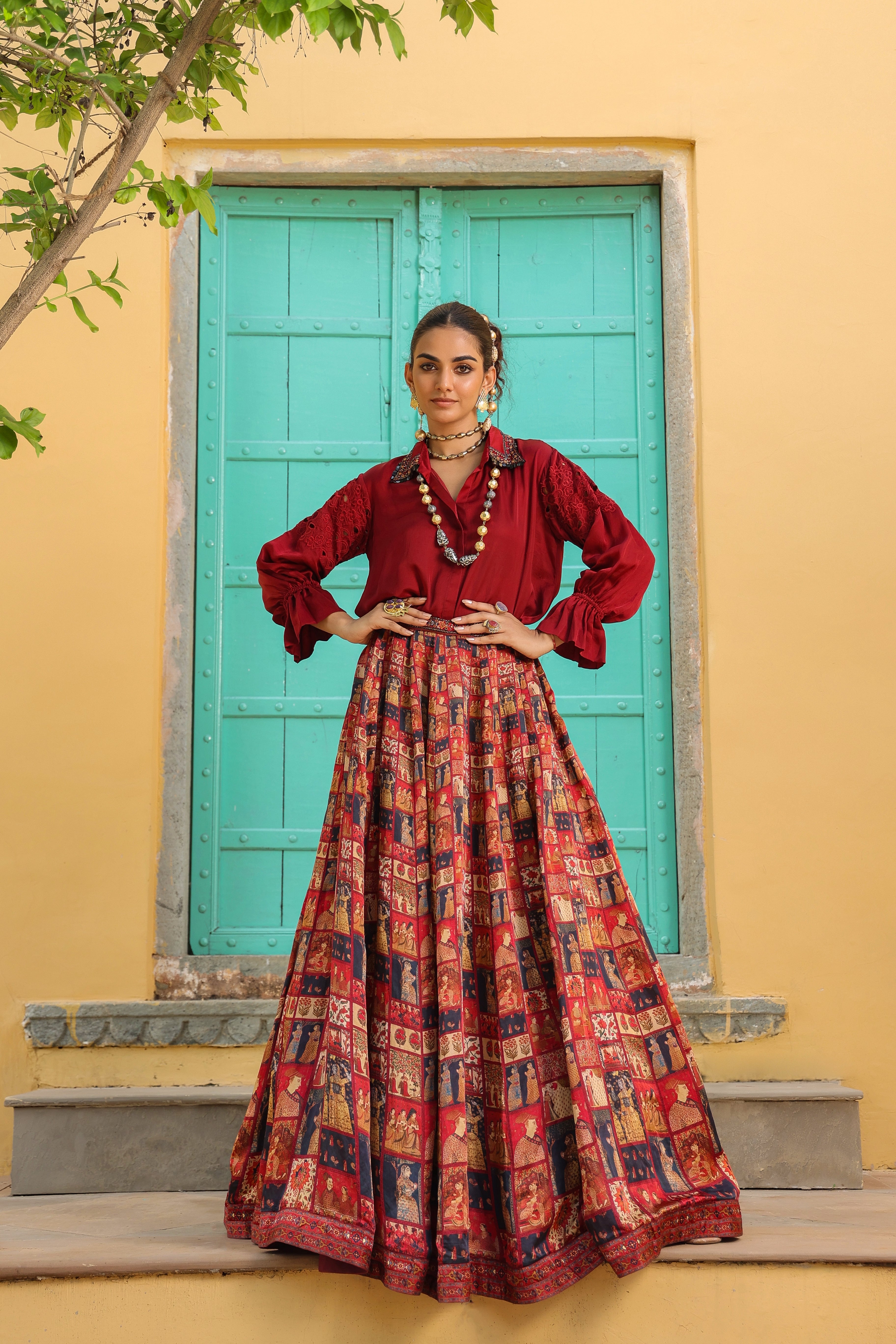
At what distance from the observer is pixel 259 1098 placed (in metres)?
2.33

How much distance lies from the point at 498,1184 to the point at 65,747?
193 centimetres

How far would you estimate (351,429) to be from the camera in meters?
3.68

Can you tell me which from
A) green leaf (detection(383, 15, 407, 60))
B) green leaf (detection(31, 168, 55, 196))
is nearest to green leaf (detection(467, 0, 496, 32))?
green leaf (detection(383, 15, 407, 60))

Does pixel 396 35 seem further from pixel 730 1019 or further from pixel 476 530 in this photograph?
pixel 730 1019

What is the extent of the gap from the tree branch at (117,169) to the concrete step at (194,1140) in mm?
2027

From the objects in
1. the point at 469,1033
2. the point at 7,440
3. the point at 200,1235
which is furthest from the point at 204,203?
the point at 200,1235

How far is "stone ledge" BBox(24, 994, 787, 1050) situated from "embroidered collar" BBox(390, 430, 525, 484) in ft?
5.23

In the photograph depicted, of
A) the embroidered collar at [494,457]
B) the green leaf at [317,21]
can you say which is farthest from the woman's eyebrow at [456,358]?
the green leaf at [317,21]

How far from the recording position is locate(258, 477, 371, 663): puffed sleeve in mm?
2482

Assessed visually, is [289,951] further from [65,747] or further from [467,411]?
[467,411]

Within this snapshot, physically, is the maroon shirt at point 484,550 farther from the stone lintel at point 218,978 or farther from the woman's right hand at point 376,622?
the stone lintel at point 218,978

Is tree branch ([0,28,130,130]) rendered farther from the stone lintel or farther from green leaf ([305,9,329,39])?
the stone lintel

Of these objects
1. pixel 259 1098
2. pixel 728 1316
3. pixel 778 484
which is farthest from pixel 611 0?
pixel 728 1316

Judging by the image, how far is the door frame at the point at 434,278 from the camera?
3.46 meters
